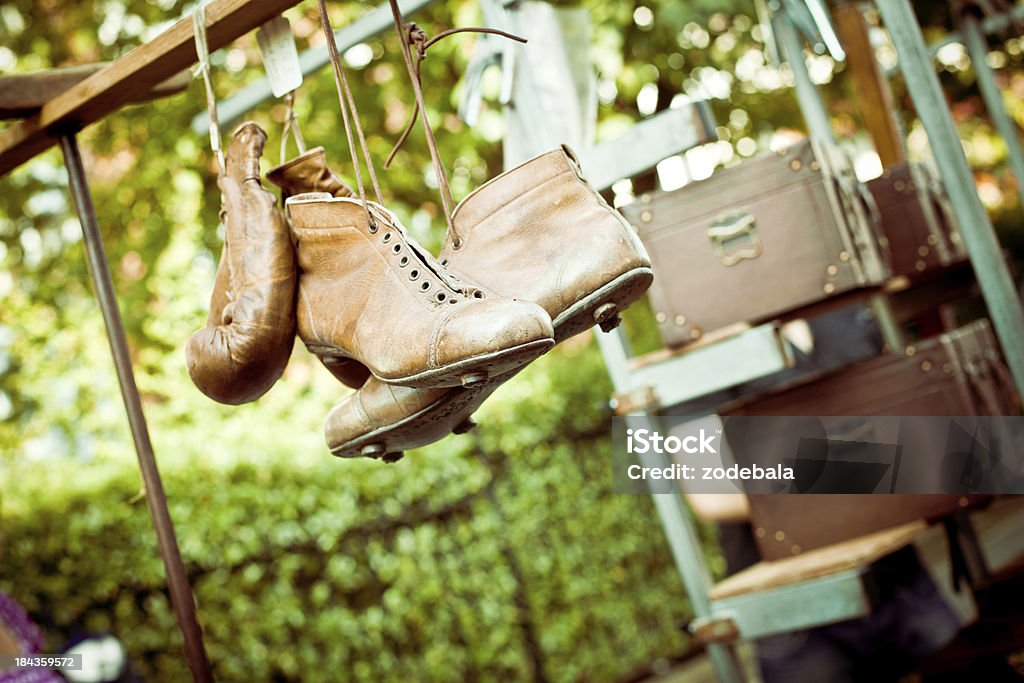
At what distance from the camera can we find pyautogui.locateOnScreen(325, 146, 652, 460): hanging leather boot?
1427 mm

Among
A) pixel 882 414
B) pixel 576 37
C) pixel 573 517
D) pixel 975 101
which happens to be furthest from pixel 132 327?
pixel 975 101

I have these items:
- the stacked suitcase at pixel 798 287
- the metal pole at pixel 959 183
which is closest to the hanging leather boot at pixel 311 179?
the stacked suitcase at pixel 798 287

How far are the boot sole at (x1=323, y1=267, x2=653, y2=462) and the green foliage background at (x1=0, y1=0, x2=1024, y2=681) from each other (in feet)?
6.00

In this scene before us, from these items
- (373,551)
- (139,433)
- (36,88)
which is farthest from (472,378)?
(373,551)

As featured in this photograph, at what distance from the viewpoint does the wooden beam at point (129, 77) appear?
1.78 metres

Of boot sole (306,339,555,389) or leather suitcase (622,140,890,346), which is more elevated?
leather suitcase (622,140,890,346)

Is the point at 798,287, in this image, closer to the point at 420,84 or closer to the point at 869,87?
the point at 420,84

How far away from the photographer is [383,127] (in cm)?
593

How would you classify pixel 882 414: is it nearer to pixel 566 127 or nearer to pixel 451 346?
pixel 566 127

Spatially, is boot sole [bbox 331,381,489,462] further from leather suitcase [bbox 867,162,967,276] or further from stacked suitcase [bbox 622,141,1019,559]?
leather suitcase [bbox 867,162,967,276]

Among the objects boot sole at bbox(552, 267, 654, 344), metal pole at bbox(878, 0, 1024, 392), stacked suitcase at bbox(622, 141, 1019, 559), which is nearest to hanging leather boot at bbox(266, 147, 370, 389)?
boot sole at bbox(552, 267, 654, 344)

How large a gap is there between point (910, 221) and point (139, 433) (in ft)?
8.47

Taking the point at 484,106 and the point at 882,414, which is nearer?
the point at 882,414

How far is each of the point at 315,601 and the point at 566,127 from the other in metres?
2.52
